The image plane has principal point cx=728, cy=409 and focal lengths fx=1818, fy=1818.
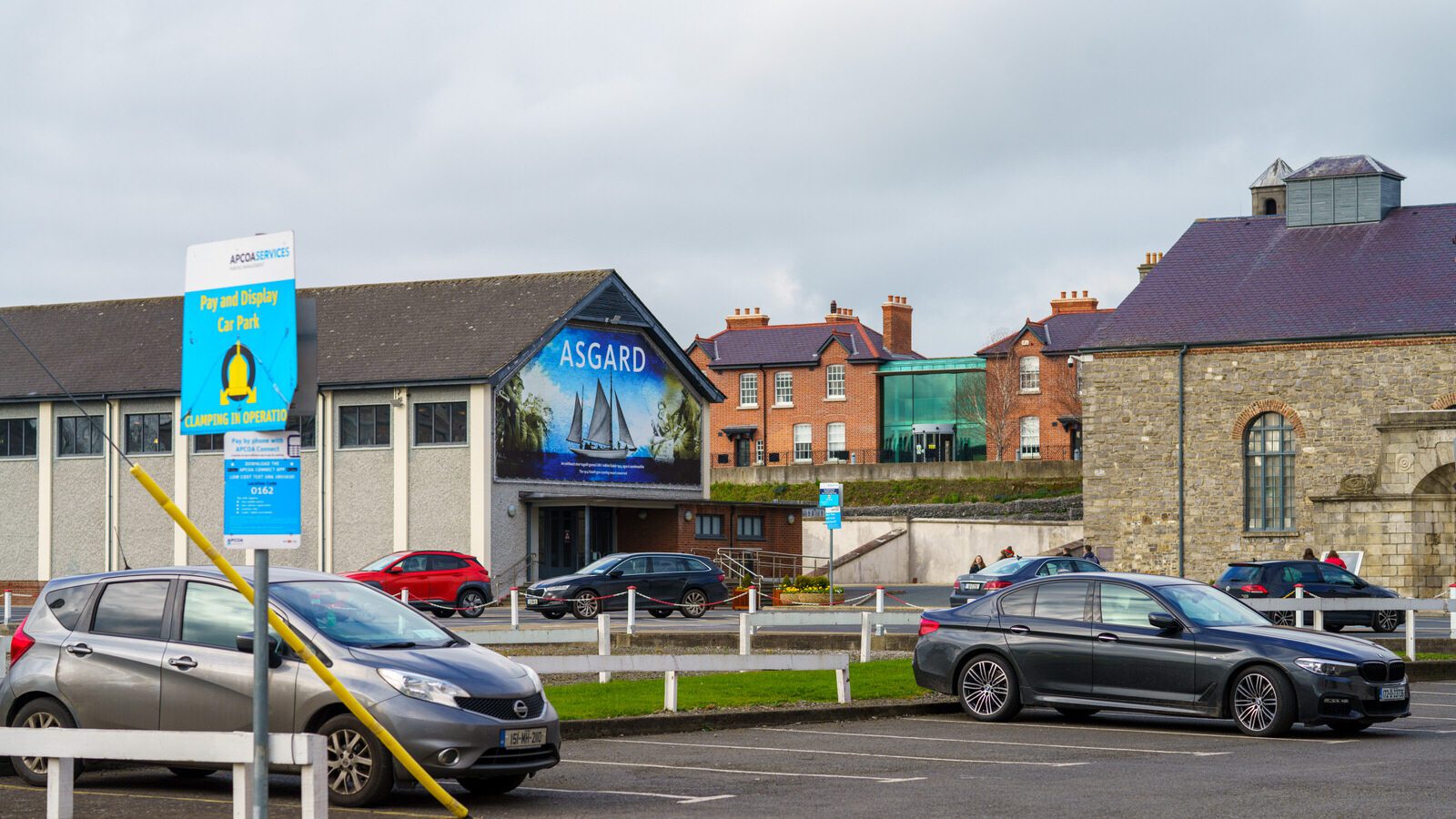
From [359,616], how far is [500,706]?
4.26 ft

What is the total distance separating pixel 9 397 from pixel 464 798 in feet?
149

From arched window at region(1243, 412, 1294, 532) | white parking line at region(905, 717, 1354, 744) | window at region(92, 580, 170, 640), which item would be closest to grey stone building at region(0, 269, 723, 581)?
arched window at region(1243, 412, 1294, 532)

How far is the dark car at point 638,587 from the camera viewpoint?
36438 mm

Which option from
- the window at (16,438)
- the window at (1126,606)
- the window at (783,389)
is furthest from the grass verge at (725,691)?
the window at (783,389)

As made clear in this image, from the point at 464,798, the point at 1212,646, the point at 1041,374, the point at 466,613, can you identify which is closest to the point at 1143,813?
the point at 464,798

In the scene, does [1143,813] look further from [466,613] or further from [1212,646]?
[466,613]

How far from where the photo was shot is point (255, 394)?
816cm

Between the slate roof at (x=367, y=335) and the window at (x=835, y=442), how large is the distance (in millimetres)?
31280

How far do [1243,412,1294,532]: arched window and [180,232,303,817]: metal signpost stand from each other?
150 ft

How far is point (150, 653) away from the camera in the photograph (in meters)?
11.9

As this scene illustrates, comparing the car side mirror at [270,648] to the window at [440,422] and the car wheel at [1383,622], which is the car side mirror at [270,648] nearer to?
the car wheel at [1383,622]

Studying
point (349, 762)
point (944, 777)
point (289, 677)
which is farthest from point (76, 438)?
point (349, 762)

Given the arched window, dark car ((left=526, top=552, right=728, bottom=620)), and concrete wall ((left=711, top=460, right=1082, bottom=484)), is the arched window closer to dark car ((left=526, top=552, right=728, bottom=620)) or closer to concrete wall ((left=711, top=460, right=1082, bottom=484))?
concrete wall ((left=711, top=460, right=1082, bottom=484))

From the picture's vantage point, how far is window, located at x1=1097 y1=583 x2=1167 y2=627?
54.6 feet
